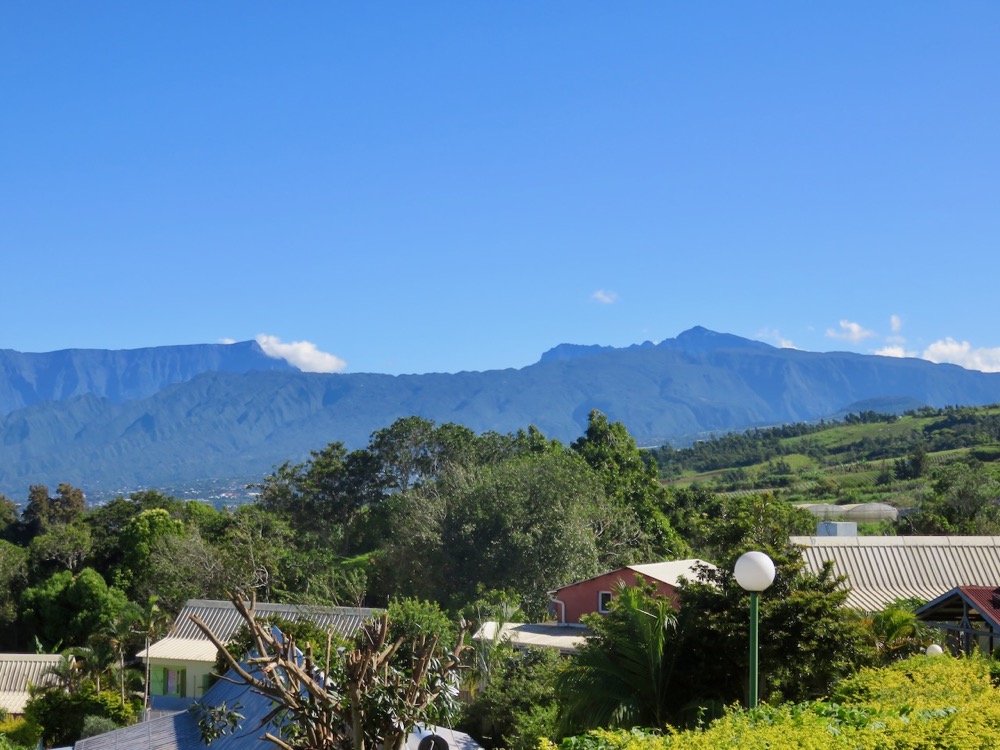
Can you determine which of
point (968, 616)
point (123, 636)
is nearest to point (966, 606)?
point (968, 616)

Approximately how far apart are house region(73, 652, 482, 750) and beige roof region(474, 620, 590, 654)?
8740mm

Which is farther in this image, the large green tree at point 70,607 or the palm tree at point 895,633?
the large green tree at point 70,607

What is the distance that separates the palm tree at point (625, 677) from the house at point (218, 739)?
12.1 ft

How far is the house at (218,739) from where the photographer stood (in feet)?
50.1

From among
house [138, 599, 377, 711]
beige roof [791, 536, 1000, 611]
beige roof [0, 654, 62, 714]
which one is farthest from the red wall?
beige roof [0, 654, 62, 714]

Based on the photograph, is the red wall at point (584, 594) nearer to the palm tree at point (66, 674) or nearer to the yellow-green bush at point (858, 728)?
the palm tree at point (66, 674)

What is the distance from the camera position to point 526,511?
135ft

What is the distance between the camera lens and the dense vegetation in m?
12.2

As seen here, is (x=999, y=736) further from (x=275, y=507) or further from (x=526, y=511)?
(x=275, y=507)

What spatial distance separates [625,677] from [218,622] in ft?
88.2

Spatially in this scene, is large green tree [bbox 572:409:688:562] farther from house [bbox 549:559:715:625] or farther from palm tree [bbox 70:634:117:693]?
palm tree [bbox 70:634:117:693]

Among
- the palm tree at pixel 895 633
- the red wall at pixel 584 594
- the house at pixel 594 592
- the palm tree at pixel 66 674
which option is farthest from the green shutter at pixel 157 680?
the palm tree at pixel 895 633

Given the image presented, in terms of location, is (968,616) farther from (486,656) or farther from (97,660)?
(97,660)

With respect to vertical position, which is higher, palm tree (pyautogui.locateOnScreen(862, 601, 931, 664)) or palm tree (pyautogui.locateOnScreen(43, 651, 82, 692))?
palm tree (pyautogui.locateOnScreen(862, 601, 931, 664))
